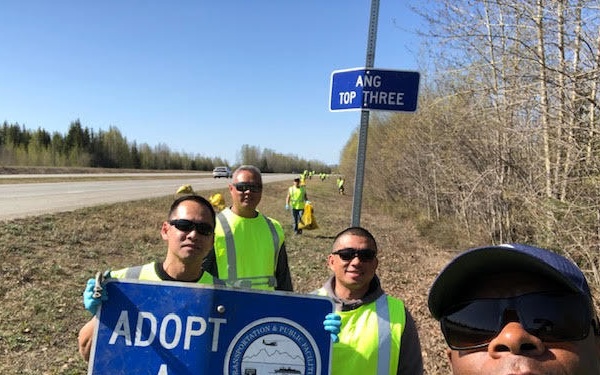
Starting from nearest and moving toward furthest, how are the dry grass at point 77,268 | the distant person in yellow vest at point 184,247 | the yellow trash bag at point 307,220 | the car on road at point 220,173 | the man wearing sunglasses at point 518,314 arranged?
the man wearing sunglasses at point 518,314
the distant person in yellow vest at point 184,247
the dry grass at point 77,268
the yellow trash bag at point 307,220
the car on road at point 220,173

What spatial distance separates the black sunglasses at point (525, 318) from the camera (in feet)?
3.69

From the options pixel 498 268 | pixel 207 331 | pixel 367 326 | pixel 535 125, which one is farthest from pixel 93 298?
pixel 535 125

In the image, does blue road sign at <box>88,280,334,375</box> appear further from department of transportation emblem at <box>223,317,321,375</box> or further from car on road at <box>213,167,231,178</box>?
car on road at <box>213,167,231,178</box>

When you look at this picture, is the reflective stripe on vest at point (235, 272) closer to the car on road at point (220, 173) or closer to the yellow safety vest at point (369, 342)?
the yellow safety vest at point (369, 342)

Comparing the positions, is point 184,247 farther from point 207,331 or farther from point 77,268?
point 77,268

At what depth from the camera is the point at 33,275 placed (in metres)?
8.07

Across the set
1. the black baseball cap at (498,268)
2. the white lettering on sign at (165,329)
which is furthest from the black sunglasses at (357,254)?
the black baseball cap at (498,268)

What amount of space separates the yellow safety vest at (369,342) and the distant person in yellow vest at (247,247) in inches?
50.6

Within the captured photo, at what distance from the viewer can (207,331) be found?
73.9 inches

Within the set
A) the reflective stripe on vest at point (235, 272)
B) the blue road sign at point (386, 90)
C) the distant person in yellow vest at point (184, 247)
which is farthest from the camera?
the reflective stripe on vest at point (235, 272)

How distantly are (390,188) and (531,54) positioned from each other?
27873 millimetres

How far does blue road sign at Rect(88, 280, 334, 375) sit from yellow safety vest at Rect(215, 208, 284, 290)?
154 cm

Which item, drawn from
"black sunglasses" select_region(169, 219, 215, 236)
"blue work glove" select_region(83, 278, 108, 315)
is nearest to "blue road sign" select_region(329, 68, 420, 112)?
"black sunglasses" select_region(169, 219, 215, 236)

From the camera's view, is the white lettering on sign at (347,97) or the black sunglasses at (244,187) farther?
the black sunglasses at (244,187)
